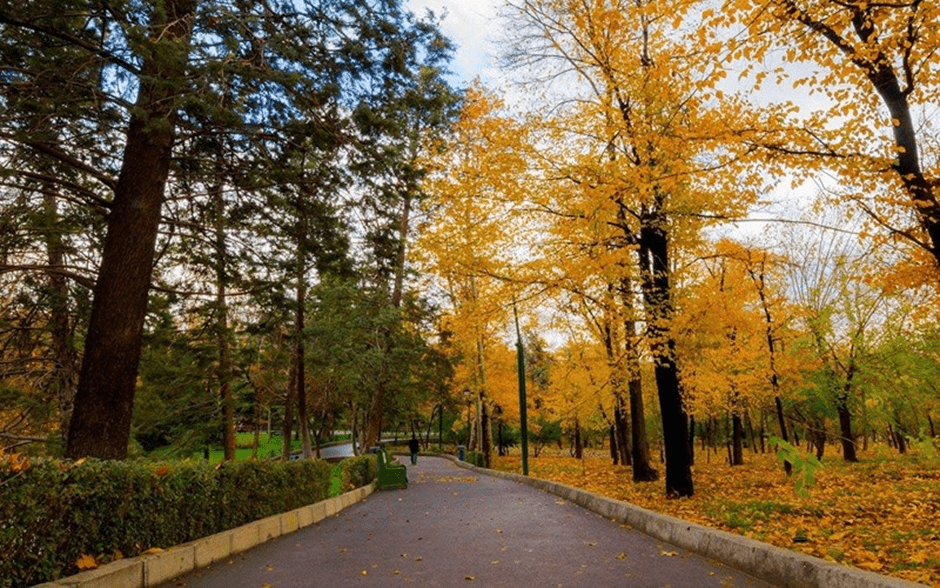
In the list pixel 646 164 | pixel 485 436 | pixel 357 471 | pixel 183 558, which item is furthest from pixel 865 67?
pixel 485 436

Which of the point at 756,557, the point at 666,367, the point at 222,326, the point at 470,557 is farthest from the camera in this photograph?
the point at 222,326

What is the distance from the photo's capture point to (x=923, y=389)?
1822 centimetres

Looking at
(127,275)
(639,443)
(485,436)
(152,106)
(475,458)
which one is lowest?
(475,458)

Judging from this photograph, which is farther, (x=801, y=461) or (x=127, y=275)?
(x=127, y=275)

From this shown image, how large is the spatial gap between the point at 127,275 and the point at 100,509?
351 cm

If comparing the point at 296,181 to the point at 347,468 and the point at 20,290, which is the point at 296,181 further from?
the point at 347,468

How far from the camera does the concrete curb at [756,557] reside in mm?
4199

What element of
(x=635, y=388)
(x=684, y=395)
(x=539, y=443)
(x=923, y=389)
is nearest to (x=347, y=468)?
(x=635, y=388)

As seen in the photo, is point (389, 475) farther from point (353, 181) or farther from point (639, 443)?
point (353, 181)

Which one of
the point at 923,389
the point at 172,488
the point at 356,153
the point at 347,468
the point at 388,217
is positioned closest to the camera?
the point at 172,488

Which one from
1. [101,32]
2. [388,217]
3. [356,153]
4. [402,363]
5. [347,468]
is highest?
[101,32]

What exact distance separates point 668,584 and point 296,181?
276 inches

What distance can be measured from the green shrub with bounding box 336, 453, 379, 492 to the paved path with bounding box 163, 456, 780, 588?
4.34m

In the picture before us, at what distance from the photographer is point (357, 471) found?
1616cm
